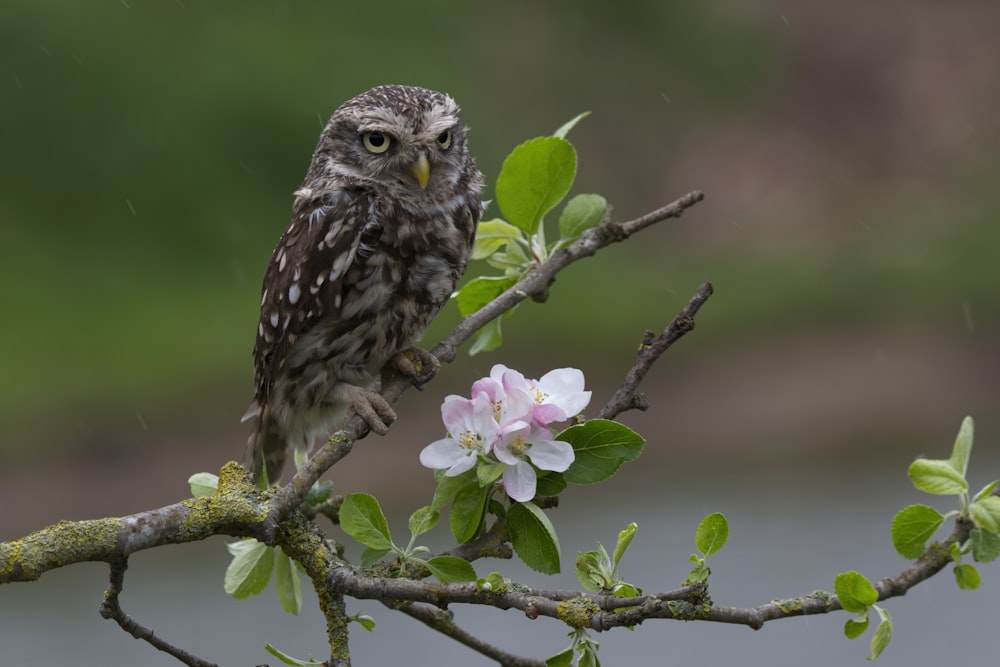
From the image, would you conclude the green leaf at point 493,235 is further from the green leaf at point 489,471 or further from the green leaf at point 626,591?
the green leaf at point 626,591

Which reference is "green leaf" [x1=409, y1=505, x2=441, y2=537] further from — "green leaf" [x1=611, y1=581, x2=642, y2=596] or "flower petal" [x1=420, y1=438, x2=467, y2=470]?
"green leaf" [x1=611, y1=581, x2=642, y2=596]

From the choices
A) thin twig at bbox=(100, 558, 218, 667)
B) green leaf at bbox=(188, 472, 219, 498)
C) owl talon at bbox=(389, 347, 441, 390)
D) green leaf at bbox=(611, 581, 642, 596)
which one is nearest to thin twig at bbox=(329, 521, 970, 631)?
green leaf at bbox=(611, 581, 642, 596)

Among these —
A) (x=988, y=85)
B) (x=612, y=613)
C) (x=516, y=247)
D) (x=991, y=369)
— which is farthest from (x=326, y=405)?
(x=988, y=85)

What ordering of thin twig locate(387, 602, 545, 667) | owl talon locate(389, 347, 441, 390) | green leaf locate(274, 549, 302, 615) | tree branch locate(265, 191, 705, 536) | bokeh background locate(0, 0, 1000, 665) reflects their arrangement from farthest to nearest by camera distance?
1. bokeh background locate(0, 0, 1000, 665)
2. owl talon locate(389, 347, 441, 390)
3. tree branch locate(265, 191, 705, 536)
4. green leaf locate(274, 549, 302, 615)
5. thin twig locate(387, 602, 545, 667)

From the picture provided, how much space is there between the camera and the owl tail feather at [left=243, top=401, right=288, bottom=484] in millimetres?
3449

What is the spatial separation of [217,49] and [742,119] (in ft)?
18.7

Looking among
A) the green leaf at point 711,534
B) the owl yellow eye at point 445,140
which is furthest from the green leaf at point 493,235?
the green leaf at point 711,534

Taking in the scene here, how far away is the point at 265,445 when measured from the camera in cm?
351

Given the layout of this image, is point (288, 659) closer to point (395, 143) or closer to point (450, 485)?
point (450, 485)

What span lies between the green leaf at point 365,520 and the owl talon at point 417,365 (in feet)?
2.91

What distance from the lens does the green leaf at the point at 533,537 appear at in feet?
6.51

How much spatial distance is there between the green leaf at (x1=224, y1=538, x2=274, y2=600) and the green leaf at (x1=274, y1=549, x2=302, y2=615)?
0.02 m

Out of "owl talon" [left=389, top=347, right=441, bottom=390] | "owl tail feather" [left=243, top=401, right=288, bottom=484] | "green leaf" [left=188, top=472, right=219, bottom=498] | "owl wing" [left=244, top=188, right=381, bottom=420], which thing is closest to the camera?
"green leaf" [left=188, top=472, right=219, bottom=498]

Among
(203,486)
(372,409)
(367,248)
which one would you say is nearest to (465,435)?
(203,486)
